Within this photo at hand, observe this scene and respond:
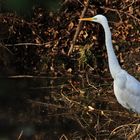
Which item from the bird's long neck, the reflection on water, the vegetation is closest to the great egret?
the bird's long neck

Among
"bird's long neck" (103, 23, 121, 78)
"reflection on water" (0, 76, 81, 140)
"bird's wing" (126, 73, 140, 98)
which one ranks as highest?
"bird's long neck" (103, 23, 121, 78)

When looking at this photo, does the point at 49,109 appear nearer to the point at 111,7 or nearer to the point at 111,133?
the point at 111,133

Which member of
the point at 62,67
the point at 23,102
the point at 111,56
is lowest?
the point at 23,102

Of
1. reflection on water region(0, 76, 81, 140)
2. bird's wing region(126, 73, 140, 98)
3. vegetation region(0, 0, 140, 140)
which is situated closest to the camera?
bird's wing region(126, 73, 140, 98)

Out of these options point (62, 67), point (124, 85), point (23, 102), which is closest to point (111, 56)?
point (124, 85)

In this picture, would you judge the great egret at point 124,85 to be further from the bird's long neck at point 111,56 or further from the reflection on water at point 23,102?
the reflection on water at point 23,102

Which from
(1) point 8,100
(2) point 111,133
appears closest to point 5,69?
(1) point 8,100

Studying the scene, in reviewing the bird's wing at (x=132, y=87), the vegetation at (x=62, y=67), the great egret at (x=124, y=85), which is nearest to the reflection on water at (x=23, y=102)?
the vegetation at (x=62, y=67)

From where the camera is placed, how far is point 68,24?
1120 cm

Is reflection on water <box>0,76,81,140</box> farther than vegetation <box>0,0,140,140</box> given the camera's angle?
No

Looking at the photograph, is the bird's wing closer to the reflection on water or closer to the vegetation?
the vegetation

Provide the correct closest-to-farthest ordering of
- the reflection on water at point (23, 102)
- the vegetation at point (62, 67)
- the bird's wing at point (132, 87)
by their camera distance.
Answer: the bird's wing at point (132, 87), the reflection on water at point (23, 102), the vegetation at point (62, 67)

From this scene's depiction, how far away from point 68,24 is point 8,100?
299cm

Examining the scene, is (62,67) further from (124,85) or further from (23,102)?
(124,85)
